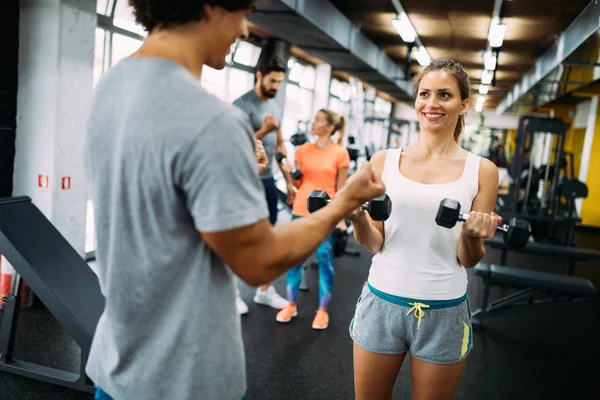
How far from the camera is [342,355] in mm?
2943

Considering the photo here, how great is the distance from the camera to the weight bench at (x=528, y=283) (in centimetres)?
335

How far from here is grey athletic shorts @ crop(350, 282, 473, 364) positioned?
4.26 feet

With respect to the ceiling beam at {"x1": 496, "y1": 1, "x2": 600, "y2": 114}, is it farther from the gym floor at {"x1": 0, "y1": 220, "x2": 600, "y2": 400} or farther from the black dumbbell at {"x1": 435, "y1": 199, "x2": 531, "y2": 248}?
the black dumbbell at {"x1": 435, "y1": 199, "x2": 531, "y2": 248}

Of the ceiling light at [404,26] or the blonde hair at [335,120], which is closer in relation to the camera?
the blonde hair at [335,120]

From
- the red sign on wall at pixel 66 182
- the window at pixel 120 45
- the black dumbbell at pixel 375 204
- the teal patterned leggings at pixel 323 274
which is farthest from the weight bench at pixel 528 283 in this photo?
the window at pixel 120 45

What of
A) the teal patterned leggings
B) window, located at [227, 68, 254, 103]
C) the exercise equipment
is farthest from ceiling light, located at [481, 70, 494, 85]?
the exercise equipment

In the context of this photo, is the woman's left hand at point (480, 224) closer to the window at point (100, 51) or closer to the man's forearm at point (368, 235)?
the man's forearm at point (368, 235)

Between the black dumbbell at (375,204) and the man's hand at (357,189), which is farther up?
the man's hand at (357,189)

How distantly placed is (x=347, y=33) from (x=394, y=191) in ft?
17.1

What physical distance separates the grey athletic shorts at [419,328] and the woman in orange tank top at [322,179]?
188 cm

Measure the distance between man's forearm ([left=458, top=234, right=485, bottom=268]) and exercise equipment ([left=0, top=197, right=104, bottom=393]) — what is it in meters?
1.58

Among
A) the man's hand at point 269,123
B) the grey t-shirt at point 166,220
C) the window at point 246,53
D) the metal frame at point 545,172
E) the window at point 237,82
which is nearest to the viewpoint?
the grey t-shirt at point 166,220

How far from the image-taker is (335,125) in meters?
3.42

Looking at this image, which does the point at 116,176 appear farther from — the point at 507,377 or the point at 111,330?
the point at 507,377
